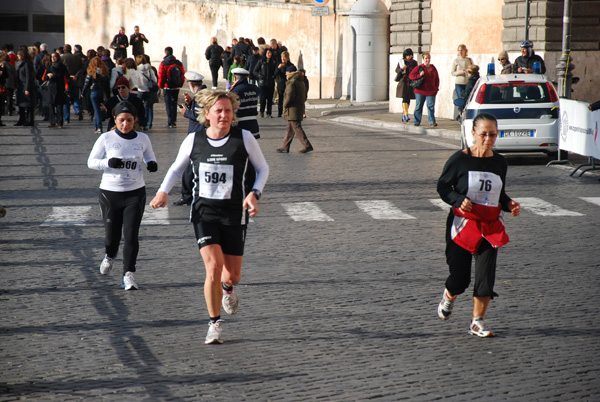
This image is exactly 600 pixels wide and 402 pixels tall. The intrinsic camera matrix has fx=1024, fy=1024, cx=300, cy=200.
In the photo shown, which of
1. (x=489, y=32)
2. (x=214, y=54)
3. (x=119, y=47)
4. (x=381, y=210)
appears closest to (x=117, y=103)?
(x=381, y=210)

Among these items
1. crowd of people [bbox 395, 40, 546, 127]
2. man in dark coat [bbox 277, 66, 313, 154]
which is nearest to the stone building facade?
crowd of people [bbox 395, 40, 546, 127]

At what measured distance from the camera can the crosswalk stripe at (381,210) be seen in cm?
1212

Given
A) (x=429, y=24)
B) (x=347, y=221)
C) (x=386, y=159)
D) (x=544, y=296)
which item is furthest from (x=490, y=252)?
(x=429, y=24)

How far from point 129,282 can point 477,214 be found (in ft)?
9.67

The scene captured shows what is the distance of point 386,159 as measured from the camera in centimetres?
1828

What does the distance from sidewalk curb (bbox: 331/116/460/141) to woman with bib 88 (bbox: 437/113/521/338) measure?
15.9 m

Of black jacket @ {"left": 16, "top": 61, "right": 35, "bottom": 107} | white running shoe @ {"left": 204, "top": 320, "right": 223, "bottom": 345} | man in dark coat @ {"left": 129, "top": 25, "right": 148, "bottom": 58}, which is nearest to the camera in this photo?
white running shoe @ {"left": 204, "top": 320, "right": 223, "bottom": 345}

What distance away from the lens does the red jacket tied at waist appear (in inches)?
265

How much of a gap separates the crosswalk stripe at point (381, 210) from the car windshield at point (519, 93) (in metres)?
5.64

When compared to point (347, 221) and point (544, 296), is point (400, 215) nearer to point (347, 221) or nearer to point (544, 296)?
point (347, 221)

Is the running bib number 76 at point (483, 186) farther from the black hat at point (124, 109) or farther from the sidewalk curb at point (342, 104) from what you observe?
the sidewalk curb at point (342, 104)

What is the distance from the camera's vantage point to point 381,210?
12586mm

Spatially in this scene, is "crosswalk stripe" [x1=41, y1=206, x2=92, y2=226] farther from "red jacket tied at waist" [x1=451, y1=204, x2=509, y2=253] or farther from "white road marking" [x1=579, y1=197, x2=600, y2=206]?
"white road marking" [x1=579, y1=197, x2=600, y2=206]

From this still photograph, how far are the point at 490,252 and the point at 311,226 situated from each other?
4839 millimetres
